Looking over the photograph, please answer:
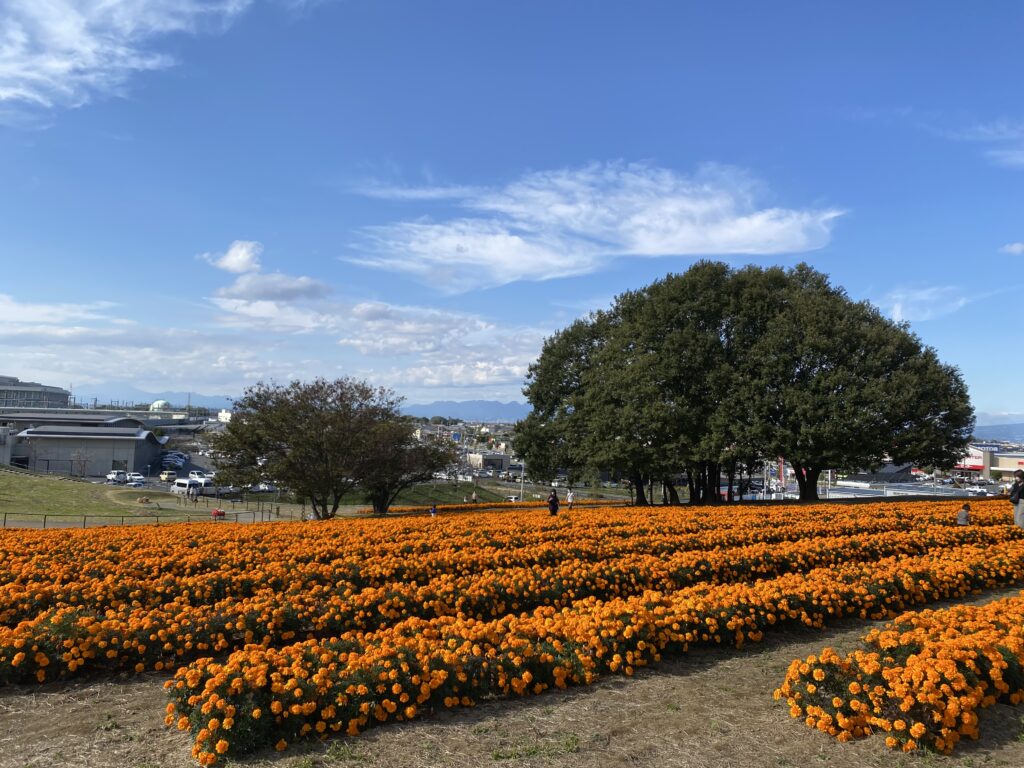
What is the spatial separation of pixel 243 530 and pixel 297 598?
9.46 meters

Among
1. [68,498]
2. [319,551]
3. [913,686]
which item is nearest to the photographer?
[913,686]

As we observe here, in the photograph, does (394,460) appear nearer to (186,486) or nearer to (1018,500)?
→ (1018,500)

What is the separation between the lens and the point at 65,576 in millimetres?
10594

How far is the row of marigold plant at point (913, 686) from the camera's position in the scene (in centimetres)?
551

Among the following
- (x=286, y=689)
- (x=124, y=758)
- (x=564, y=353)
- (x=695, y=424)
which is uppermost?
(x=564, y=353)

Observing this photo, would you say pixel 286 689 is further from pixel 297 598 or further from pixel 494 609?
pixel 494 609

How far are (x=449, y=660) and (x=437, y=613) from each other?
3.30 meters

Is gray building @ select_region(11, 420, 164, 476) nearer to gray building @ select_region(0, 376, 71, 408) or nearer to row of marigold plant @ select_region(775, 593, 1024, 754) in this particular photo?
row of marigold plant @ select_region(775, 593, 1024, 754)

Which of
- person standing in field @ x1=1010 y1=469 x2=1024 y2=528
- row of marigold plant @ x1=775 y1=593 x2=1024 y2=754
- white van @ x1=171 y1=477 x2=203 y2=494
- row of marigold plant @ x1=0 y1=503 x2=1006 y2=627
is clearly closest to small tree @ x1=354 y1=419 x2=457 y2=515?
row of marigold plant @ x1=0 y1=503 x2=1006 y2=627

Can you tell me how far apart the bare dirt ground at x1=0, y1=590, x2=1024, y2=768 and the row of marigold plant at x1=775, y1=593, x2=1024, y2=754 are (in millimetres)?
154

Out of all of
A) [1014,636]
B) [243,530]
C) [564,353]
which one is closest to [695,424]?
[564,353]

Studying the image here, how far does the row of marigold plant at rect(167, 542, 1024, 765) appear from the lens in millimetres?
5613

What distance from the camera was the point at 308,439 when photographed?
95.6 feet

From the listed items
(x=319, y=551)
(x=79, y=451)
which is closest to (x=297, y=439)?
(x=319, y=551)
